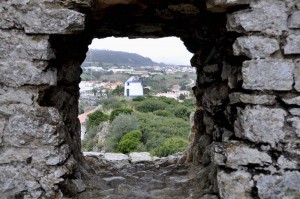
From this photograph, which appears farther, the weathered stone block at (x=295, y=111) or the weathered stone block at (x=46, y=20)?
the weathered stone block at (x=46, y=20)

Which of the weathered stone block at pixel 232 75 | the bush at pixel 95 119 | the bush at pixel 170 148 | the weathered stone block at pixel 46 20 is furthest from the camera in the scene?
the bush at pixel 95 119

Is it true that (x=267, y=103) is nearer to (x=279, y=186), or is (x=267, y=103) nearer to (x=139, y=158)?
(x=279, y=186)

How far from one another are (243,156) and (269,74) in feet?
A: 2.08

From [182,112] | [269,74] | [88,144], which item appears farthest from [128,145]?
[182,112]

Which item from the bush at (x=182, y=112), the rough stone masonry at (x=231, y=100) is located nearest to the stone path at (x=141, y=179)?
the rough stone masonry at (x=231, y=100)

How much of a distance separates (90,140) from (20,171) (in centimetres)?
775

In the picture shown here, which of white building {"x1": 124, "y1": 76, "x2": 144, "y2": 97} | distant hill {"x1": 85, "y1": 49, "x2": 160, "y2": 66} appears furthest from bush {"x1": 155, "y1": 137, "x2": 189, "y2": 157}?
distant hill {"x1": 85, "y1": 49, "x2": 160, "y2": 66}

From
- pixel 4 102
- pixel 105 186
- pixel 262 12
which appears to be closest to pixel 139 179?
pixel 105 186

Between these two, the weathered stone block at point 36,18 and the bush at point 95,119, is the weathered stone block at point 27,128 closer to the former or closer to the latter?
the weathered stone block at point 36,18

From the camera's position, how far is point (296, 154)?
258cm

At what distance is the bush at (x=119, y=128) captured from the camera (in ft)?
30.0

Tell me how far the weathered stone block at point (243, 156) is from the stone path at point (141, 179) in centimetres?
78

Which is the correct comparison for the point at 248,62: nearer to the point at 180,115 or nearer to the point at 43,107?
the point at 43,107

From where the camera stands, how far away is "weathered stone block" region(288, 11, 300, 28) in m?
2.56
